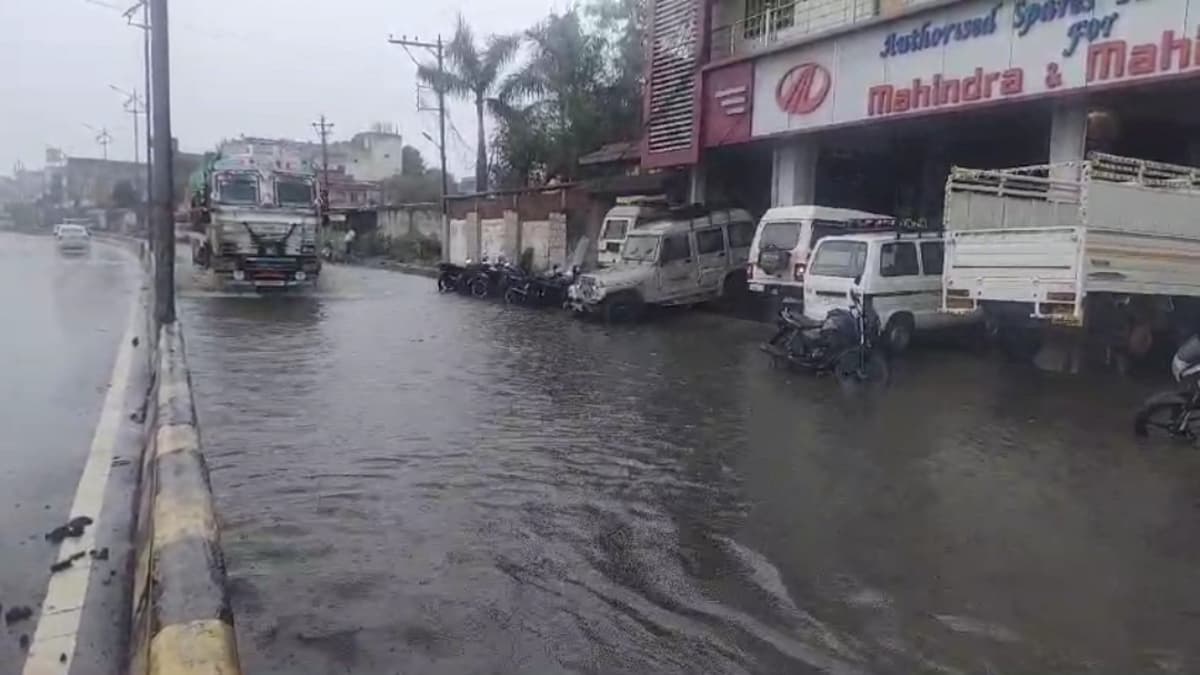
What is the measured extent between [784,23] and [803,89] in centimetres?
359

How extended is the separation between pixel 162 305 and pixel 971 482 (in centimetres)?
1166

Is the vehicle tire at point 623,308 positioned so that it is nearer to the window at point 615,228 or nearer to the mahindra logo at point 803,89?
the window at point 615,228

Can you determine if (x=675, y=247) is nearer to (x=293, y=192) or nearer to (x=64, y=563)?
(x=293, y=192)

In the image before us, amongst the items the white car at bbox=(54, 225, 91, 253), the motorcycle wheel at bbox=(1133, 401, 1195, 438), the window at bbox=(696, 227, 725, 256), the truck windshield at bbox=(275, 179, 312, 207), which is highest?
the truck windshield at bbox=(275, 179, 312, 207)

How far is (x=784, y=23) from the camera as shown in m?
21.8

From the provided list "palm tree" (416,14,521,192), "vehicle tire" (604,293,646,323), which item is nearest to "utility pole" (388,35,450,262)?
"palm tree" (416,14,521,192)

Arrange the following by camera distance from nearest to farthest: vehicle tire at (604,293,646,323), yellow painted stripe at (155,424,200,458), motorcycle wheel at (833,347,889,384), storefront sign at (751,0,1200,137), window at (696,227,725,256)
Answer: yellow painted stripe at (155,424,200,458)
motorcycle wheel at (833,347,889,384)
storefront sign at (751,0,1200,137)
vehicle tire at (604,293,646,323)
window at (696,227,725,256)

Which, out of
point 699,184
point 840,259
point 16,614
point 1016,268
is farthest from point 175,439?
point 699,184

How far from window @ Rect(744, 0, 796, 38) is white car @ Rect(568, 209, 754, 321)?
4217 mm

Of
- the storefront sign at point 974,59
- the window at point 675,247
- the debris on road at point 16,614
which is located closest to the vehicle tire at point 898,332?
the storefront sign at point 974,59

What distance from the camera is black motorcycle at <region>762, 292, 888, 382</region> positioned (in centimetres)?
1225

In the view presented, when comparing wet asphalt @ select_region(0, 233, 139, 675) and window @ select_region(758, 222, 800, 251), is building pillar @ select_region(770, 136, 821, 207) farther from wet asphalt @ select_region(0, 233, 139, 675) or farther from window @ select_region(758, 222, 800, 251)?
wet asphalt @ select_region(0, 233, 139, 675)

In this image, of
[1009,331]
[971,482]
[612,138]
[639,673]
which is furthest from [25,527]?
[612,138]

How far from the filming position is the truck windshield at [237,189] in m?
24.4
